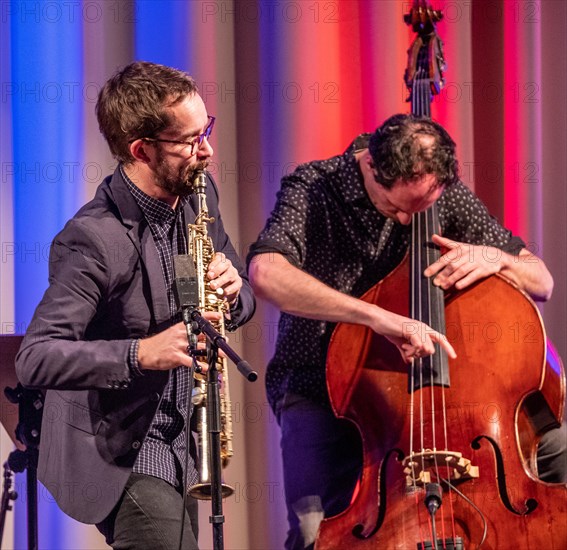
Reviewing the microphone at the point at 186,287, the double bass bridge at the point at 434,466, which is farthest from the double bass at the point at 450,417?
the microphone at the point at 186,287

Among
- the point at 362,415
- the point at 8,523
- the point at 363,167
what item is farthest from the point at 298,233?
the point at 8,523

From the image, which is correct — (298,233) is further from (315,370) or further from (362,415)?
(362,415)

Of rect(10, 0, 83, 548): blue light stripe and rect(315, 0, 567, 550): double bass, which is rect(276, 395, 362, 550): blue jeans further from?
rect(10, 0, 83, 548): blue light stripe

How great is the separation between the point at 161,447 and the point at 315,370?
73 cm

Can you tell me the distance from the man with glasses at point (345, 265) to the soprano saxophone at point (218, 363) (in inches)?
18.6

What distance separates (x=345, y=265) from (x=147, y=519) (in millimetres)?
1104

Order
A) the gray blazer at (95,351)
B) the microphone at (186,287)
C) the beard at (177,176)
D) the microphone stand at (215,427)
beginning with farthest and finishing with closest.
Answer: the beard at (177,176) < the gray blazer at (95,351) < the microphone at (186,287) < the microphone stand at (215,427)

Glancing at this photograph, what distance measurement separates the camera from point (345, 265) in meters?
2.86

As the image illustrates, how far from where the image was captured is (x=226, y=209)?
3.62 m

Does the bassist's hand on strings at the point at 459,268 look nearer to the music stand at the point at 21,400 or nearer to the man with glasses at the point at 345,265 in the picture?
the man with glasses at the point at 345,265

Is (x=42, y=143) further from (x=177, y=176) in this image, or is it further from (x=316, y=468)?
(x=316, y=468)

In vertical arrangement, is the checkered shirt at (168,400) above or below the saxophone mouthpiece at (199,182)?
below

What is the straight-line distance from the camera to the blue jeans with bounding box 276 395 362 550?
2.65 m

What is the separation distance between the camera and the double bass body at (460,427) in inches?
87.2
